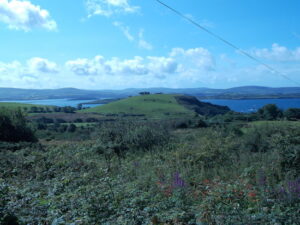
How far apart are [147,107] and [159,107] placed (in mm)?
2644

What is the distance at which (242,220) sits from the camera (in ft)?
11.7

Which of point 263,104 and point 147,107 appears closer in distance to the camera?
point 263,104

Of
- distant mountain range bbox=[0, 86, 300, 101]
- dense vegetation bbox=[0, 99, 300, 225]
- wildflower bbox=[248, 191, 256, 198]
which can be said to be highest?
distant mountain range bbox=[0, 86, 300, 101]

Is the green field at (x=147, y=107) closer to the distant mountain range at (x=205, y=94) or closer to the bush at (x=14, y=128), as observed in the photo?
the distant mountain range at (x=205, y=94)

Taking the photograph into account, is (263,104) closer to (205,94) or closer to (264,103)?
(264,103)

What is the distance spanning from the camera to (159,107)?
60.1m

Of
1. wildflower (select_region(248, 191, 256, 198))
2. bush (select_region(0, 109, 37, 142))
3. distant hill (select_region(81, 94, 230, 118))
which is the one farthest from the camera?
distant hill (select_region(81, 94, 230, 118))

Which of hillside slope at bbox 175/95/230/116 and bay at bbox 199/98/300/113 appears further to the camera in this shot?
hillside slope at bbox 175/95/230/116

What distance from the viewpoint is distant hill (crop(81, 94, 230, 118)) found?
180ft

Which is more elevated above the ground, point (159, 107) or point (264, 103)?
point (264, 103)

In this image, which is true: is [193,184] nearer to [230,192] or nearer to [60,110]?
[230,192]

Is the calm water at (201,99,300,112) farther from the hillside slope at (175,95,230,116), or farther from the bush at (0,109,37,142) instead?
the bush at (0,109,37,142)

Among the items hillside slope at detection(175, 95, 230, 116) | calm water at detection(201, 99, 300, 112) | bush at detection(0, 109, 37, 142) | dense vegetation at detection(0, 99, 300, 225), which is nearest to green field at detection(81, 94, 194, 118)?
hillside slope at detection(175, 95, 230, 116)

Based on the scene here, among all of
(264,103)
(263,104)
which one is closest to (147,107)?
(264,103)
